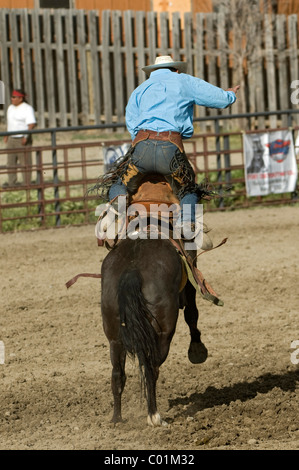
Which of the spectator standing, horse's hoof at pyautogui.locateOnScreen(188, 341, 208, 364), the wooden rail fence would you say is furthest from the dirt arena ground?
the wooden rail fence

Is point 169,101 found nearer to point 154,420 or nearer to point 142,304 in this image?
point 142,304

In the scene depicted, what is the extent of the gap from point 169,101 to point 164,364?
7.13ft

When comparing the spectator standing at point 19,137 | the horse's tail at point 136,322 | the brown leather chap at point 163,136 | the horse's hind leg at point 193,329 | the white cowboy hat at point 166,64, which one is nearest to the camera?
the horse's tail at point 136,322

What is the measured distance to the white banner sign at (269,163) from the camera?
1365cm

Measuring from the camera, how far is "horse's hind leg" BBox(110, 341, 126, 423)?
5.09 m

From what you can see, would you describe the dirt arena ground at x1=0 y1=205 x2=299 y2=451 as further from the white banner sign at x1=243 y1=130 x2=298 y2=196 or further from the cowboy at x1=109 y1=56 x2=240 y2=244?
the white banner sign at x1=243 y1=130 x2=298 y2=196

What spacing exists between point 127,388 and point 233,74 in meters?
13.2

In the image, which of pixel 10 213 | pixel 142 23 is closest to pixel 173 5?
pixel 142 23

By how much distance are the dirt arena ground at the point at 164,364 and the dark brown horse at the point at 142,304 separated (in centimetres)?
35

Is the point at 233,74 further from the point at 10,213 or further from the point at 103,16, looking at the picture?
the point at 10,213

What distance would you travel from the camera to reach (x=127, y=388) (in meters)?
6.07

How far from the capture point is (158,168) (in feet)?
17.8

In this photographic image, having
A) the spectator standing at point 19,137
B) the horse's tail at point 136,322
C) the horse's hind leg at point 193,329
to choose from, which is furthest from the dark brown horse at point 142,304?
the spectator standing at point 19,137

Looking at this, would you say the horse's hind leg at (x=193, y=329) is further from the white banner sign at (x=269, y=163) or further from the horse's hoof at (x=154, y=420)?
the white banner sign at (x=269, y=163)
